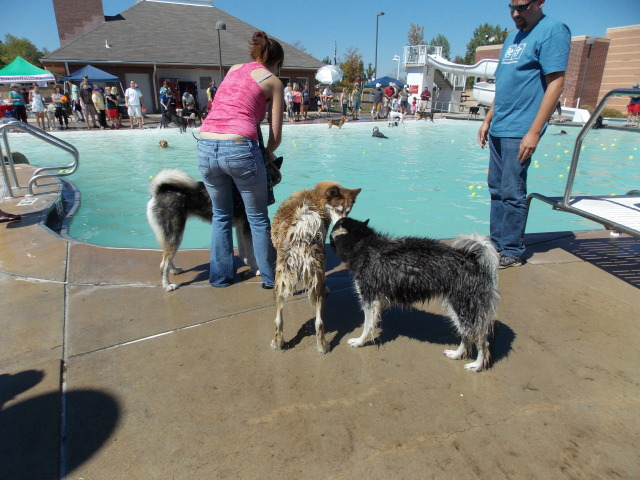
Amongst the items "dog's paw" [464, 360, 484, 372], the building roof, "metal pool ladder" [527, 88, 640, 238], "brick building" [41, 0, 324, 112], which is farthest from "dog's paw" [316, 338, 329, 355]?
the building roof

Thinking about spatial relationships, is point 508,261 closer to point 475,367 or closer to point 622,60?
point 475,367

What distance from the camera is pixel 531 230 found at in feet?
23.4

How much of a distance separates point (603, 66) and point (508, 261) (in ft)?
159

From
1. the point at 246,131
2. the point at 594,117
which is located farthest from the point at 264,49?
the point at 594,117

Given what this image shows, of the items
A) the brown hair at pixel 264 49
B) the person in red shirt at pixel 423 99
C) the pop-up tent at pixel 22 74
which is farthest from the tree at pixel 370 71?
the brown hair at pixel 264 49

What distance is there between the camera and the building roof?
26062 millimetres

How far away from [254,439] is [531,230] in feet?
22.3

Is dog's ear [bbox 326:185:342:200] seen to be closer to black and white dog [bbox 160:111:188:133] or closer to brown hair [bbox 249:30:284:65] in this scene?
brown hair [bbox 249:30:284:65]

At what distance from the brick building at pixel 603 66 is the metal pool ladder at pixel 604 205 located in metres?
39.3

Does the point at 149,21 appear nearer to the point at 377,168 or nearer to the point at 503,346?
the point at 377,168

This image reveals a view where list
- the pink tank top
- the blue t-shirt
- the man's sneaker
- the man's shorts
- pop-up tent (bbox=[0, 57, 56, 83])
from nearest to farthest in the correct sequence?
the pink tank top < the blue t-shirt < the man's sneaker < the man's shorts < pop-up tent (bbox=[0, 57, 56, 83])

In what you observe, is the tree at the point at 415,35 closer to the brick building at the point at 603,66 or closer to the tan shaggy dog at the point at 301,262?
the brick building at the point at 603,66

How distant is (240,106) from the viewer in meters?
3.06

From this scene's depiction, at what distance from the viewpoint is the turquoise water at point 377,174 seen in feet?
23.6
